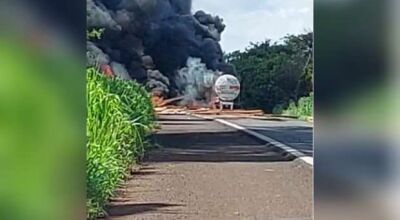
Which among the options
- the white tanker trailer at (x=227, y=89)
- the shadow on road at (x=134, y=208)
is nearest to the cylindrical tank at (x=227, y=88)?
the white tanker trailer at (x=227, y=89)

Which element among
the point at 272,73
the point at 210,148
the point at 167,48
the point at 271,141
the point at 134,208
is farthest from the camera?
the point at 271,141

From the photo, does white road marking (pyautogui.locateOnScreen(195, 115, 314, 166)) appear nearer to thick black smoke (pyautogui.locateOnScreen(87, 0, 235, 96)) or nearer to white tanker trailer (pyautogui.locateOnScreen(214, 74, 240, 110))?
white tanker trailer (pyautogui.locateOnScreen(214, 74, 240, 110))

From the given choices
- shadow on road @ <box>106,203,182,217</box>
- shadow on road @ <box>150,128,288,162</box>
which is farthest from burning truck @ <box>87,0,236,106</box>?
shadow on road @ <box>106,203,182,217</box>

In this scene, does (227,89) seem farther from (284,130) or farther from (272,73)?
(284,130)

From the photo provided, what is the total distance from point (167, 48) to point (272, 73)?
730mm

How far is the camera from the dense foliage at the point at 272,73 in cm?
420

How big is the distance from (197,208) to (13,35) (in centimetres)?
249

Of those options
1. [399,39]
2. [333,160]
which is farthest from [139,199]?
[399,39]

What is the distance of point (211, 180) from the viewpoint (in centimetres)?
457

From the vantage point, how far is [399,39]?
200cm

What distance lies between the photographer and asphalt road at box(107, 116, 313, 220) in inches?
155

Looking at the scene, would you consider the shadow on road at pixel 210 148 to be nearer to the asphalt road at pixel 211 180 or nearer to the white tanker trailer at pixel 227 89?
the asphalt road at pixel 211 180

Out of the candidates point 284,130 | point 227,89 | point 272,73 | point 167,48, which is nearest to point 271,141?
point 284,130

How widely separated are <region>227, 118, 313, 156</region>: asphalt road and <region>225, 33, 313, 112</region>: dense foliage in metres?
0.12
